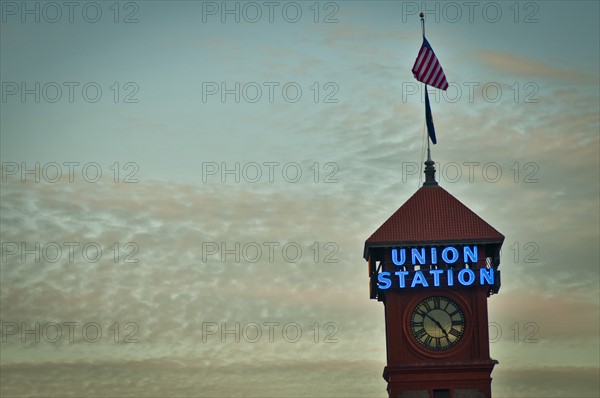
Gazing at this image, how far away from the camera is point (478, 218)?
5037 inches

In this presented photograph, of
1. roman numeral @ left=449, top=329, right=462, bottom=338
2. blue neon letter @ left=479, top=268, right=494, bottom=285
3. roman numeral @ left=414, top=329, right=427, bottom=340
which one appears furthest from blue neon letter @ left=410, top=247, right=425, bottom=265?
roman numeral @ left=449, top=329, right=462, bottom=338

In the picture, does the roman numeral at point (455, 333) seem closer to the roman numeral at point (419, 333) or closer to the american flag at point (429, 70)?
the roman numeral at point (419, 333)

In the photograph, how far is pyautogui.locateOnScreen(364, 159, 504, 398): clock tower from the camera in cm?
12544

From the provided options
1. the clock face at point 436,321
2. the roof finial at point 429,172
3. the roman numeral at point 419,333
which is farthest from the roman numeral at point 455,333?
the roof finial at point 429,172

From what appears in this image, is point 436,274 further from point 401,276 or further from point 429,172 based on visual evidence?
point 429,172

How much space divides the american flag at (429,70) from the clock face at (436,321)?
1375 centimetres

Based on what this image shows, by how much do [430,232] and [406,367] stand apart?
8.60 meters

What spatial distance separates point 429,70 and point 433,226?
1010 cm

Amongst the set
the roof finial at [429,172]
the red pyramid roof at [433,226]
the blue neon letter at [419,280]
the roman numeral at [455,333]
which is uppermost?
the roof finial at [429,172]

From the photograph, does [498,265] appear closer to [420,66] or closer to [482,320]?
[482,320]

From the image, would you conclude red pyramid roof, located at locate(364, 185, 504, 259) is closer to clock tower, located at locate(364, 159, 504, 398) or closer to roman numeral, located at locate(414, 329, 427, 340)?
clock tower, located at locate(364, 159, 504, 398)

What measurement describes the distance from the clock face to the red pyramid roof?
3910 millimetres

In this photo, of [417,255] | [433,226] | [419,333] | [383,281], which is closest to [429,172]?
[433,226]

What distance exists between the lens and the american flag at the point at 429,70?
129250 mm
